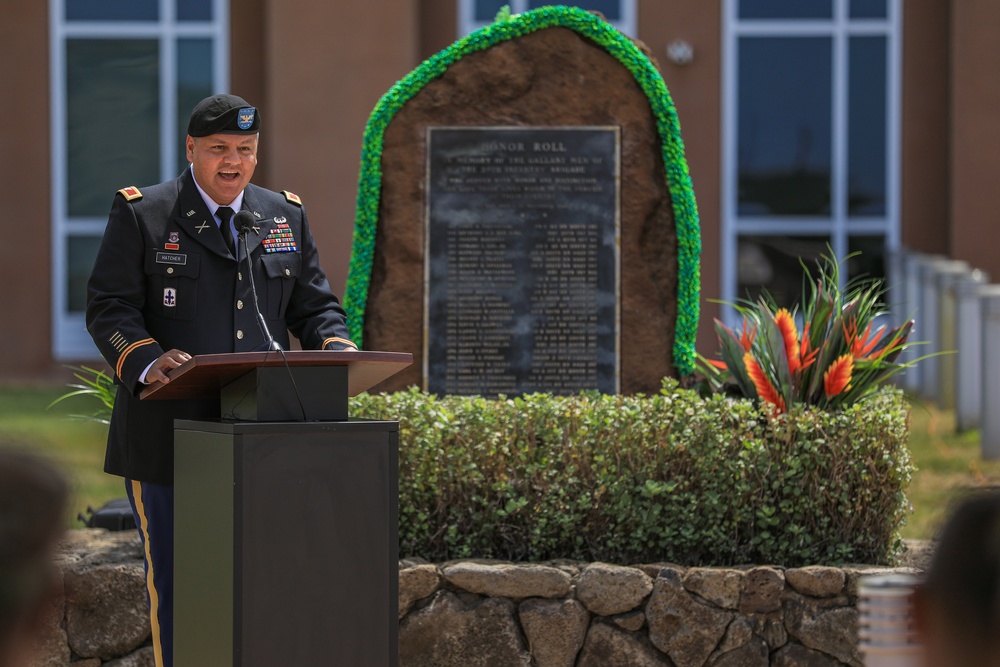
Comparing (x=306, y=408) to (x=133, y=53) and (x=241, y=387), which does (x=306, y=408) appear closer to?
(x=241, y=387)

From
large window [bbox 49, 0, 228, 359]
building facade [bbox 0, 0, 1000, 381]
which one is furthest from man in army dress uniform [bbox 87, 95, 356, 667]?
large window [bbox 49, 0, 228, 359]

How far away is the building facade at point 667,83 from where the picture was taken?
37.9 ft

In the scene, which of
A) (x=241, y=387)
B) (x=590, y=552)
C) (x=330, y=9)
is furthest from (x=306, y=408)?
(x=330, y=9)

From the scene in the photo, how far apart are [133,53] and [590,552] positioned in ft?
27.4

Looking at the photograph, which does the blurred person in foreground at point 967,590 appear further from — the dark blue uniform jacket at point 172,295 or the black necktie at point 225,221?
the black necktie at point 225,221

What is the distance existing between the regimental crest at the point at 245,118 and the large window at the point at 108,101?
27.7 feet

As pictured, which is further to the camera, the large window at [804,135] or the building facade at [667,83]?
the large window at [804,135]

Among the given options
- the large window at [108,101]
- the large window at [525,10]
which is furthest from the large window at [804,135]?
the large window at [108,101]

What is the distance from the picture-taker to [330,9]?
37.7ft

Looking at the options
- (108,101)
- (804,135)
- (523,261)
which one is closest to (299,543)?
(523,261)

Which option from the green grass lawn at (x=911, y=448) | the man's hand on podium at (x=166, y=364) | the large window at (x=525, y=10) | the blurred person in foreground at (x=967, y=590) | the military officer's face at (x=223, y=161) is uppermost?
the large window at (x=525, y=10)

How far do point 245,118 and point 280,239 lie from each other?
1.35 feet

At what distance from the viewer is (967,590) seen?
5.46 feet

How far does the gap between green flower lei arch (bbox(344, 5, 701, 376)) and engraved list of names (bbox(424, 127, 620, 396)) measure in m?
0.25
